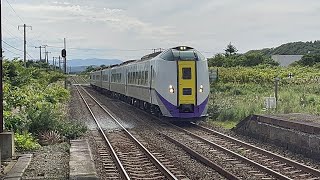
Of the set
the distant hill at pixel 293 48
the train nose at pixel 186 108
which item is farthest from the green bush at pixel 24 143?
the distant hill at pixel 293 48

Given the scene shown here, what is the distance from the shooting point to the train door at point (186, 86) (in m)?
21.6

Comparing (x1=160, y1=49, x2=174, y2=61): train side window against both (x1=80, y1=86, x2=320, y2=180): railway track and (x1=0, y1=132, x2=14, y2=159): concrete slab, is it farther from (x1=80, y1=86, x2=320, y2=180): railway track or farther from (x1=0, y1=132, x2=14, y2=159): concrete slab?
(x1=0, y1=132, x2=14, y2=159): concrete slab

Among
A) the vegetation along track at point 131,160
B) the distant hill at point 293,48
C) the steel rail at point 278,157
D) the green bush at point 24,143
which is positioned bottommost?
the vegetation along track at point 131,160

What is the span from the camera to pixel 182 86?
71.1 feet

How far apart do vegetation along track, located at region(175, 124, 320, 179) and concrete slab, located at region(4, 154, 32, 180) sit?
509cm

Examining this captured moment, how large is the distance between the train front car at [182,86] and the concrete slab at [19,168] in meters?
9.26

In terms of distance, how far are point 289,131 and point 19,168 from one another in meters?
7.73

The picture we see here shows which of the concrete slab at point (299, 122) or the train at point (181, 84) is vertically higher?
the train at point (181, 84)

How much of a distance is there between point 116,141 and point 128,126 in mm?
4816

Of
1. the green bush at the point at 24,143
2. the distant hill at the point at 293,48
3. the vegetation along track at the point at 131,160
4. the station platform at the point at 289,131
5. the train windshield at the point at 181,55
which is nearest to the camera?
the vegetation along track at the point at 131,160

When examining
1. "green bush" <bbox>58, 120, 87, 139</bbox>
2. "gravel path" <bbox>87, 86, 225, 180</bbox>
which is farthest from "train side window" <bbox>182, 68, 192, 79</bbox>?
"green bush" <bbox>58, 120, 87, 139</bbox>

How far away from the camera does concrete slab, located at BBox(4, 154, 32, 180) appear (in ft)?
34.1

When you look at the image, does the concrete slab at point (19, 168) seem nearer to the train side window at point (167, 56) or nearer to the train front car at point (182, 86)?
the train front car at point (182, 86)

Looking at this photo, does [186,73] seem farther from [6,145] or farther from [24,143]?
[6,145]
